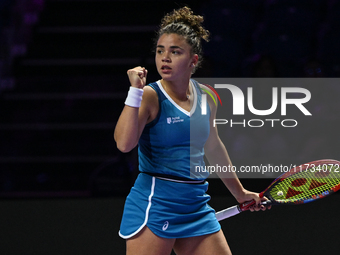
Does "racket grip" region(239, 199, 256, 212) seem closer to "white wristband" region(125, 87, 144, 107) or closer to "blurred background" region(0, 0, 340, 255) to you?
"white wristband" region(125, 87, 144, 107)

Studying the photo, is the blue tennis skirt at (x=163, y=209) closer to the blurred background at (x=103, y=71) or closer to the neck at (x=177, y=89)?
the neck at (x=177, y=89)

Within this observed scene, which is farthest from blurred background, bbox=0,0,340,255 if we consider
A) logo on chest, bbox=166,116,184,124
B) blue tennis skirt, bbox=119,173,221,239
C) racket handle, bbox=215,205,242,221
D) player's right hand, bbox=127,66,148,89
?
player's right hand, bbox=127,66,148,89

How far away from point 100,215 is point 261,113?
6.14 ft

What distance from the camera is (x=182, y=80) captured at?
2113 mm

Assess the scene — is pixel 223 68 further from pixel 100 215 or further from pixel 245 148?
pixel 100 215

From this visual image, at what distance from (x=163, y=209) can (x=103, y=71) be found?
3.54 meters

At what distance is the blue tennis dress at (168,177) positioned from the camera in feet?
6.61

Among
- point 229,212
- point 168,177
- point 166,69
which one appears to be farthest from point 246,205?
point 166,69

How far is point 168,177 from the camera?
80.5 inches

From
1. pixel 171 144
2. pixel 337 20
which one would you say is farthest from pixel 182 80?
pixel 337 20

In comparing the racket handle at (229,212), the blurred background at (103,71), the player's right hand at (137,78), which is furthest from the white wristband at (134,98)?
the blurred background at (103,71)

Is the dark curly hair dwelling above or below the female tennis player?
above

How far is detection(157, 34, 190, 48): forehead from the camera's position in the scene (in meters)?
2.02

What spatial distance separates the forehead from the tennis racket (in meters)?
0.85
